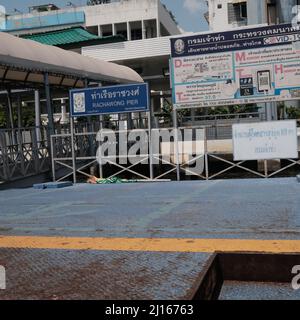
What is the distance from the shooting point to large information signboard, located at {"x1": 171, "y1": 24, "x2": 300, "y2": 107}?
43.0ft

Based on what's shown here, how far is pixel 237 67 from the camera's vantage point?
1359cm

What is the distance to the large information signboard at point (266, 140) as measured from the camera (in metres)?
12.4

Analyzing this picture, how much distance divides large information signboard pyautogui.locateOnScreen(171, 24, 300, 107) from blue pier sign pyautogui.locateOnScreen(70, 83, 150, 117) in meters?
1.17

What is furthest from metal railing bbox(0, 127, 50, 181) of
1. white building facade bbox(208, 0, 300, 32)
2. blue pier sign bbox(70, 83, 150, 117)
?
white building facade bbox(208, 0, 300, 32)

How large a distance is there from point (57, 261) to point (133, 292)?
4.97 feet

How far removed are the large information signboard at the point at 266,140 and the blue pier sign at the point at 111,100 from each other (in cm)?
303

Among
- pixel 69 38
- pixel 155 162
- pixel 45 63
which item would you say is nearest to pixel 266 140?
pixel 155 162

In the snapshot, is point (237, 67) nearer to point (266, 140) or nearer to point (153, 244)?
point (266, 140)

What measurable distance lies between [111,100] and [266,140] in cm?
498

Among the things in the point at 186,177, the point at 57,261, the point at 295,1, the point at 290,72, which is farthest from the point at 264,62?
the point at 295,1

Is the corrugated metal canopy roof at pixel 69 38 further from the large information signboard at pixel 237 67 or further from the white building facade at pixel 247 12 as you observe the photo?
the large information signboard at pixel 237 67
